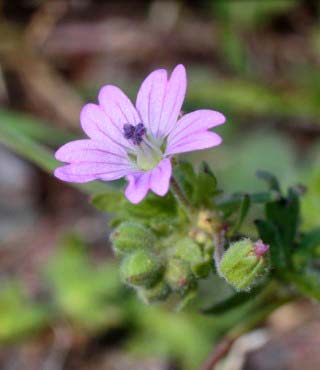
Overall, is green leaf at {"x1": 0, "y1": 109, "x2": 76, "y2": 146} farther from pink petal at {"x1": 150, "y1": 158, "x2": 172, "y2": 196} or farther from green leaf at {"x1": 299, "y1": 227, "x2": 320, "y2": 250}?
pink petal at {"x1": 150, "y1": 158, "x2": 172, "y2": 196}

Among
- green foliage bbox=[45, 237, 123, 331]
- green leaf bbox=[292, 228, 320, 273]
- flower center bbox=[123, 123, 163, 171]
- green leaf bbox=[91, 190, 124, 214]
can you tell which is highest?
flower center bbox=[123, 123, 163, 171]

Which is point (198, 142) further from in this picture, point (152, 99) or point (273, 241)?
point (273, 241)

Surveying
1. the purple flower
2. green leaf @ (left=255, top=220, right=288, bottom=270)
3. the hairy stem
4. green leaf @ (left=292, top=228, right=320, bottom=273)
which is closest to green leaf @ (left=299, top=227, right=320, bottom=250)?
green leaf @ (left=292, top=228, right=320, bottom=273)

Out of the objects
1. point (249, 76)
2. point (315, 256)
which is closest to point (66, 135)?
point (249, 76)

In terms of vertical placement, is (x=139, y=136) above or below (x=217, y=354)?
above

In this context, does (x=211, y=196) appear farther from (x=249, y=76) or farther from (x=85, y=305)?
(x=249, y=76)

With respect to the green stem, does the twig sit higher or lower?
lower

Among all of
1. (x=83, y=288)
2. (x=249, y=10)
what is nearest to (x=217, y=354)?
(x=83, y=288)
